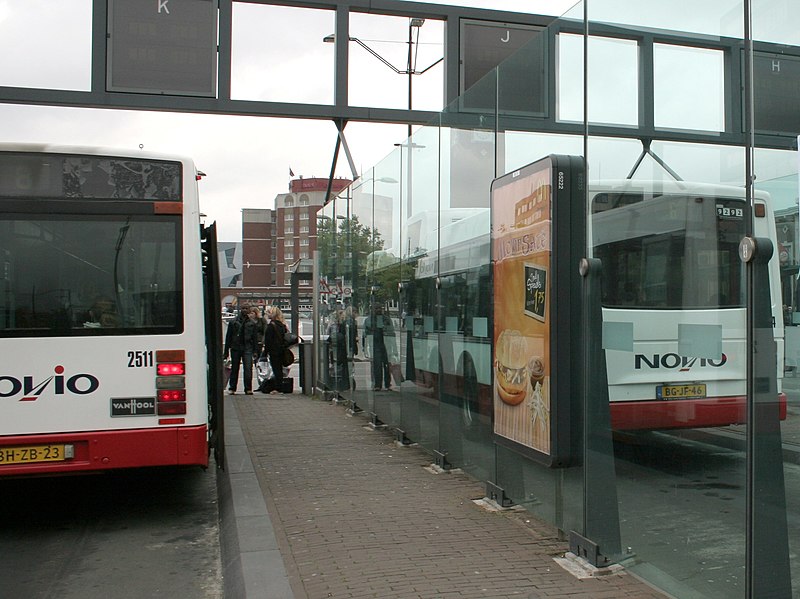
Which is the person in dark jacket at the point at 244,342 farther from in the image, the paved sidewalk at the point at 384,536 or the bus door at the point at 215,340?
the bus door at the point at 215,340

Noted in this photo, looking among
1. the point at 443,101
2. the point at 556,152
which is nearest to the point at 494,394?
the point at 556,152

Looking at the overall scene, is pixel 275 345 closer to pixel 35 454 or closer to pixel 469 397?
pixel 469 397

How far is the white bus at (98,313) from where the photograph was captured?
6.38 meters

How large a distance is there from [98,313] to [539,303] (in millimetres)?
3372

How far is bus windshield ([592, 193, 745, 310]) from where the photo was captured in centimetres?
364

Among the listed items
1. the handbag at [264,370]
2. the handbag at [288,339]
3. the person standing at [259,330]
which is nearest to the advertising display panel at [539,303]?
the handbag at [288,339]

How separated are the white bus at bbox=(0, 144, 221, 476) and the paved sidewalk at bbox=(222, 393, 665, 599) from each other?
1101 millimetres

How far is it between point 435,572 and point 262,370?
507 inches

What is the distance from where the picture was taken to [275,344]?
54.4 feet

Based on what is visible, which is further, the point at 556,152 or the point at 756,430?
the point at 556,152

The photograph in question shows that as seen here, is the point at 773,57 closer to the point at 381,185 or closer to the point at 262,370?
the point at 381,185

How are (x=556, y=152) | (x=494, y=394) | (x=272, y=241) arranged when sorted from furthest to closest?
(x=272, y=241) → (x=494, y=394) → (x=556, y=152)

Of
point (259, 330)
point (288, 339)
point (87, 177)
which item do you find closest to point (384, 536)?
point (87, 177)

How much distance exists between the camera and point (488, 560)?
511 centimetres
